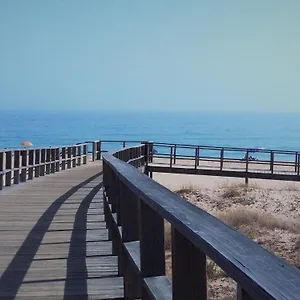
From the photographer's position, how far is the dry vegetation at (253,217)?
9.60 meters

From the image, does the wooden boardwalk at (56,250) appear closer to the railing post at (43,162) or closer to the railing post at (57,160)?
the railing post at (43,162)

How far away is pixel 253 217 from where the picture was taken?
17625 mm

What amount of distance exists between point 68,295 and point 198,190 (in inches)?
861

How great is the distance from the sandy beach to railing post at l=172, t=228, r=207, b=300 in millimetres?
5836

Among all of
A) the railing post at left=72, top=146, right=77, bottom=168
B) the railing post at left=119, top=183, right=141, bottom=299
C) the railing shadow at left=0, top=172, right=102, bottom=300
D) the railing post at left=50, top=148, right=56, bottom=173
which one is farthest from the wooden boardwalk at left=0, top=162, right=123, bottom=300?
the railing post at left=72, top=146, right=77, bottom=168

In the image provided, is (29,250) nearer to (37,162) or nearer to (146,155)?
(37,162)

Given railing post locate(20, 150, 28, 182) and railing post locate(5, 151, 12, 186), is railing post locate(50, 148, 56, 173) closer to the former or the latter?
railing post locate(20, 150, 28, 182)

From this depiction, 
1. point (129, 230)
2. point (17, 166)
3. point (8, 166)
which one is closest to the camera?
point (129, 230)

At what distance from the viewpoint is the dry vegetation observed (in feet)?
31.5

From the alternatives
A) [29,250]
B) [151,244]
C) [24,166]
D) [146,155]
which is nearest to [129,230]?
[151,244]

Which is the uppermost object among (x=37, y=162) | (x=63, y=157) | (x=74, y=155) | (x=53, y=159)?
(x=37, y=162)

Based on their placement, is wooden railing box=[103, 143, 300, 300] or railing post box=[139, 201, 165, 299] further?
railing post box=[139, 201, 165, 299]

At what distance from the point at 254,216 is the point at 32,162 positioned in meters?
6.54

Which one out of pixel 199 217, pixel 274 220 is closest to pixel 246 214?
pixel 274 220
